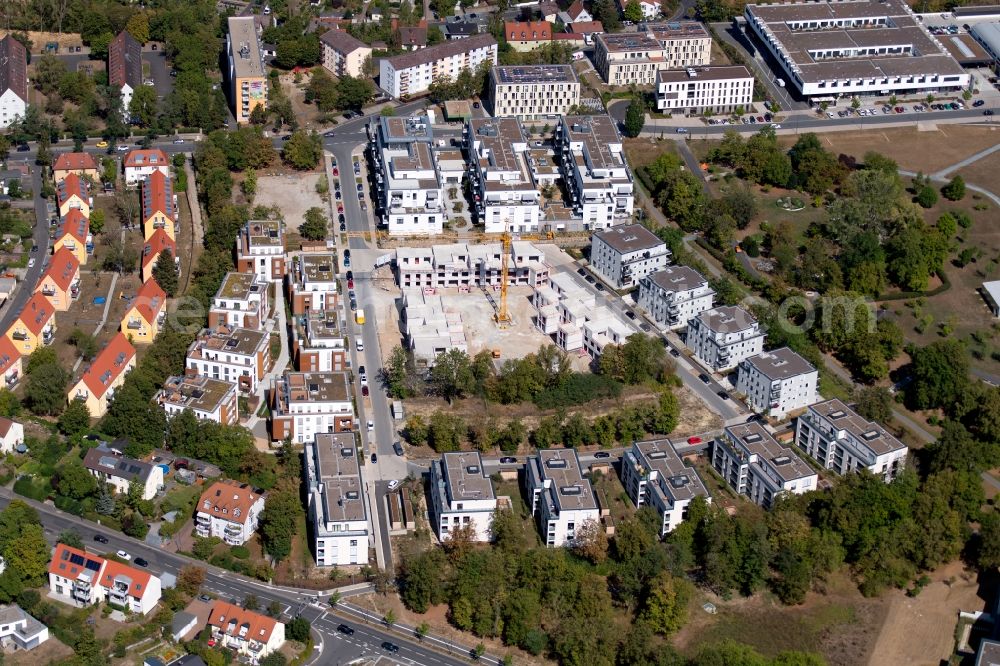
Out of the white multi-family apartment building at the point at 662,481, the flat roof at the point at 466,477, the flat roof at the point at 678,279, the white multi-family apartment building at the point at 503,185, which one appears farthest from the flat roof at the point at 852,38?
the flat roof at the point at 466,477

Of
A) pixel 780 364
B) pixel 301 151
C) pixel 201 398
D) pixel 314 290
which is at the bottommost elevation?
pixel 201 398

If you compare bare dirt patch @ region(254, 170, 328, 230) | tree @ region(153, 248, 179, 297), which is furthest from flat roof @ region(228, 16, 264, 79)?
tree @ region(153, 248, 179, 297)

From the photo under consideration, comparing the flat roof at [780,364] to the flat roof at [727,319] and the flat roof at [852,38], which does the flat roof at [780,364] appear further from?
the flat roof at [852,38]

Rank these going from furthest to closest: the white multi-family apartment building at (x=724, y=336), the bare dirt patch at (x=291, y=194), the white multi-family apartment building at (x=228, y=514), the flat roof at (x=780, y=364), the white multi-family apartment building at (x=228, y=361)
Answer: the bare dirt patch at (x=291, y=194) → the white multi-family apartment building at (x=724, y=336) → the flat roof at (x=780, y=364) → the white multi-family apartment building at (x=228, y=361) → the white multi-family apartment building at (x=228, y=514)

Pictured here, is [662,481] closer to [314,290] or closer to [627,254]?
[627,254]

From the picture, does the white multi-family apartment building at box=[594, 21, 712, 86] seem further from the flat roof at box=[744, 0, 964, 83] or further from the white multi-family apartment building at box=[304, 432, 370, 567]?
the white multi-family apartment building at box=[304, 432, 370, 567]

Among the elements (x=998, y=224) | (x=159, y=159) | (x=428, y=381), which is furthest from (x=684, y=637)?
(x=159, y=159)

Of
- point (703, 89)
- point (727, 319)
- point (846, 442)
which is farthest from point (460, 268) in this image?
point (703, 89)
